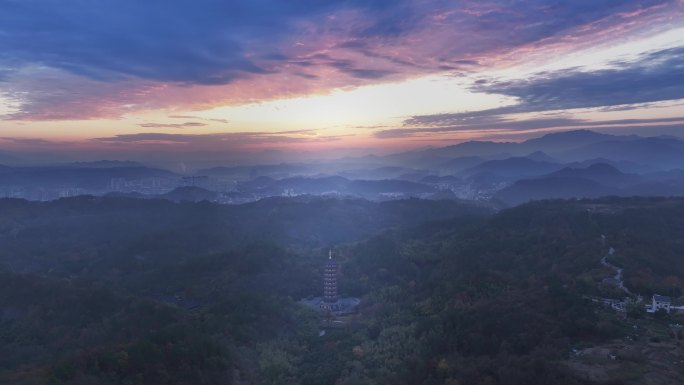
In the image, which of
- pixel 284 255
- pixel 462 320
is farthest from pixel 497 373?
pixel 284 255

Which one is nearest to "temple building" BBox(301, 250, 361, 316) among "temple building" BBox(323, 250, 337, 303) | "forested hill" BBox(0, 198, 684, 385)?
"temple building" BBox(323, 250, 337, 303)

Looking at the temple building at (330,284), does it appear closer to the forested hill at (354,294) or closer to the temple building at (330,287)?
the temple building at (330,287)

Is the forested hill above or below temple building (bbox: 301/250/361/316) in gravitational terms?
above

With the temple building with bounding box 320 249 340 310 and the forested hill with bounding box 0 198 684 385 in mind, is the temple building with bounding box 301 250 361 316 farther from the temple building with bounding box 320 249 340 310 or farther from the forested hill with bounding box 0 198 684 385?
the forested hill with bounding box 0 198 684 385

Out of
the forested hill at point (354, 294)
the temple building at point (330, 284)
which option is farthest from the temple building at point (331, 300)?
the forested hill at point (354, 294)

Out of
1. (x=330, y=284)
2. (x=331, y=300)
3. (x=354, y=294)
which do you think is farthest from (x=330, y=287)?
(x=354, y=294)

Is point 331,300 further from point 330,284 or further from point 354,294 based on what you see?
point 354,294

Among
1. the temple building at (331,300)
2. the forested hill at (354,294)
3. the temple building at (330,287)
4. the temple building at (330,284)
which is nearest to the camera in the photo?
the forested hill at (354,294)

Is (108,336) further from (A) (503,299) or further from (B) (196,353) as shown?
(A) (503,299)
